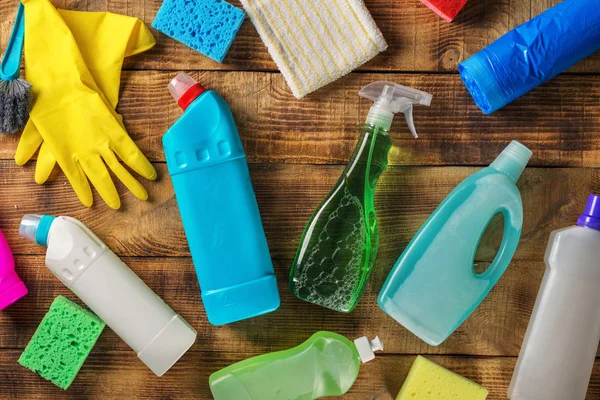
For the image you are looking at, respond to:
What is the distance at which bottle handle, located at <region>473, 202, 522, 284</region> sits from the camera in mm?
768

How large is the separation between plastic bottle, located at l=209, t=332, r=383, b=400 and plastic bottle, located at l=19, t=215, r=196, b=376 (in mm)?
90

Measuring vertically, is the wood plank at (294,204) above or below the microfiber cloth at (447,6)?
below

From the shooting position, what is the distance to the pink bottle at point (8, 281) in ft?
2.64

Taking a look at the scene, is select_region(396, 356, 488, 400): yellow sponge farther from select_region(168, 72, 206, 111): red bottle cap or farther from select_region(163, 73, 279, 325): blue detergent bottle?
select_region(168, 72, 206, 111): red bottle cap

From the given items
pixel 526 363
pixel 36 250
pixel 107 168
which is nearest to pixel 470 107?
pixel 526 363

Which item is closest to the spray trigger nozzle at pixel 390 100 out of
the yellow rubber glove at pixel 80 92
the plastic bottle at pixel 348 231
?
the plastic bottle at pixel 348 231

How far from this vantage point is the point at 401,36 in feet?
2.68

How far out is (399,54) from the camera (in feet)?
2.69

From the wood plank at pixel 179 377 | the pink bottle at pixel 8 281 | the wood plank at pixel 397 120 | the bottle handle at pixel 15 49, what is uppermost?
the bottle handle at pixel 15 49

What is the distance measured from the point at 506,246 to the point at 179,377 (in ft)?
1.74

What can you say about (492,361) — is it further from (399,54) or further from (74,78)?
(74,78)

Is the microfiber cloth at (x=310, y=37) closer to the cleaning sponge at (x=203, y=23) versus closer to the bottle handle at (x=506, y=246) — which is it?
the cleaning sponge at (x=203, y=23)

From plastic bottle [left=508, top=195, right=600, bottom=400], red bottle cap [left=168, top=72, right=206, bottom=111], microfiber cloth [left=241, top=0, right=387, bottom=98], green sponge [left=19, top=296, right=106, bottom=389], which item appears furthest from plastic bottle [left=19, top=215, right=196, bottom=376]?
plastic bottle [left=508, top=195, right=600, bottom=400]

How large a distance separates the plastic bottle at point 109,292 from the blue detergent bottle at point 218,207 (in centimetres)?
7
